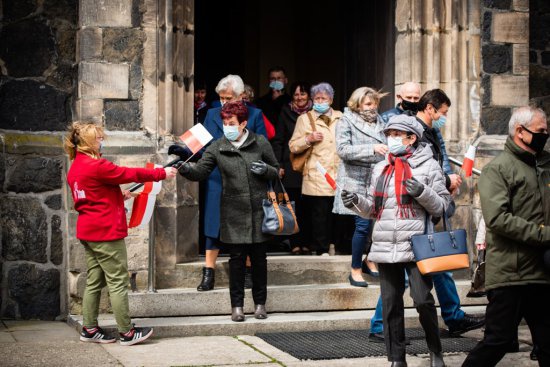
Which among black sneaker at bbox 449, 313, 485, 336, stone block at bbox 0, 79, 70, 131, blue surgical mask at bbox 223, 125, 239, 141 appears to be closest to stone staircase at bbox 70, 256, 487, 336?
black sneaker at bbox 449, 313, 485, 336

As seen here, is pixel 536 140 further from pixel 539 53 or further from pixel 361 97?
pixel 539 53

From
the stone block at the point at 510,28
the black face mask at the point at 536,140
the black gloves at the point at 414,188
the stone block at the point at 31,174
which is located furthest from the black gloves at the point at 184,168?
the stone block at the point at 510,28

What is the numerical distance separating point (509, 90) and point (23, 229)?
14.1 ft

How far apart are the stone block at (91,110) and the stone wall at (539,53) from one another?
451 centimetres

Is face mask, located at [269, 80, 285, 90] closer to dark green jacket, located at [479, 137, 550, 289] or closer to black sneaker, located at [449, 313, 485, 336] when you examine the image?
black sneaker, located at [449, 313, 485, 336]

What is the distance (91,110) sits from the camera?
27.3 ft

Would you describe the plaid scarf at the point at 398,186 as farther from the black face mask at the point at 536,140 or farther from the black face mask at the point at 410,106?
the black face mask at the point at 410,106

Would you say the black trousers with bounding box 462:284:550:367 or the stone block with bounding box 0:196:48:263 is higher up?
the stone block with bounding box 0:196:48:263

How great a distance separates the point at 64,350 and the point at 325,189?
2847 mm

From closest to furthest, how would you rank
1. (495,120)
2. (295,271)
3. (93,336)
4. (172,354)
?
(172,354) < (93,336) < (295,271) < (495,120)

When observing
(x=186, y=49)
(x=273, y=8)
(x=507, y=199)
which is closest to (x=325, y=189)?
(x=186, y=49)

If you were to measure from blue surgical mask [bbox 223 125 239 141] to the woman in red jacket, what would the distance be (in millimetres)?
660

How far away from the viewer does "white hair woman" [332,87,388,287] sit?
27.7ft

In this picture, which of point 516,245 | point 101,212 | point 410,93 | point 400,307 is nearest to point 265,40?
point 410,93
